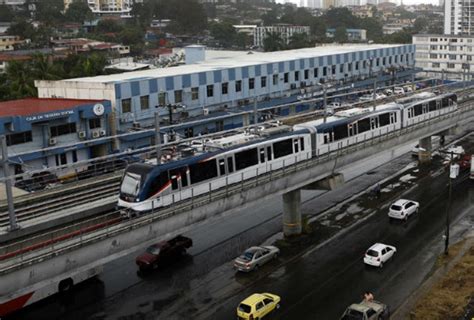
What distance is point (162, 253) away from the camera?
110 feet

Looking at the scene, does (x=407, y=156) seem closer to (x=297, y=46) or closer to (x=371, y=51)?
(x=371, y=51)

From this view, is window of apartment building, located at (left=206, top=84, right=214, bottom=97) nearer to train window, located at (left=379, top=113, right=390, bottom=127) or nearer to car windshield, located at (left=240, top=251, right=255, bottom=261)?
train window, located at (left=379, top=113, right=390, bottom=127)

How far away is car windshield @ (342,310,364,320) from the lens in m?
25.0

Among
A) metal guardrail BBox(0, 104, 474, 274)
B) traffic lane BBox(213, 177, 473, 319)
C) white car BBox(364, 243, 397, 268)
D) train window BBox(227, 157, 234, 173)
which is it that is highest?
train window BBox(227, 157, 234, 173)

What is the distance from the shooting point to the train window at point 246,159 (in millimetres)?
32219

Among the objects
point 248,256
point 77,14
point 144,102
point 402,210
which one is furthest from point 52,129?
point 77,14

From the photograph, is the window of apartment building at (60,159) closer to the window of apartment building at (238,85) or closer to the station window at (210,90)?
the station window at (210,90)

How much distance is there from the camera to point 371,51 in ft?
289

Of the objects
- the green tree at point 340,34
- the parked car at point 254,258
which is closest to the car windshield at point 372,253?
the parked car at point 254,258

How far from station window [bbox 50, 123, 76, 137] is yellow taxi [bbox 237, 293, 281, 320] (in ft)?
83.1

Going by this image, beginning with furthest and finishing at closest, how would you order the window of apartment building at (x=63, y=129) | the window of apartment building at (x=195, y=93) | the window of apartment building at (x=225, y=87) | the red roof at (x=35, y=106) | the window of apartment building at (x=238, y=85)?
the window of apartment building at (x=238, y=85) < the window of apartment building at (x=225, y=87) < the window of apartment building at (x=195, y=93) < the window of apartment building at (x=63, y=129) < the red roof at (x=35, y=106)

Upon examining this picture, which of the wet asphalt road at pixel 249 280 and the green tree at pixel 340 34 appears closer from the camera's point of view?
the wet asphalt road at pixel 249 280

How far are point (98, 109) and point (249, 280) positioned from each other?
23969mm

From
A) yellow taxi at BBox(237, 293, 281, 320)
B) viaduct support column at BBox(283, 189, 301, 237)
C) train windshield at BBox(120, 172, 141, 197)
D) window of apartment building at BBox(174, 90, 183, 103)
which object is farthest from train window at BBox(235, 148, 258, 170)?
window of apartment building at BBox(174, 90, 183, 103)
